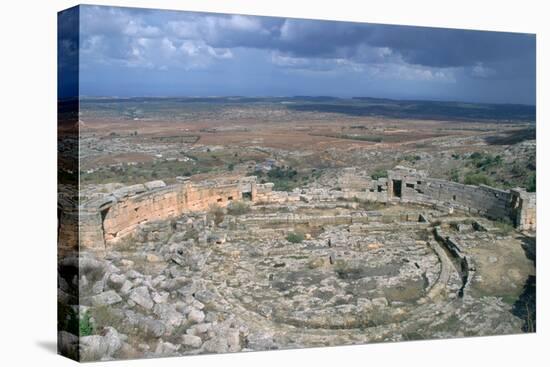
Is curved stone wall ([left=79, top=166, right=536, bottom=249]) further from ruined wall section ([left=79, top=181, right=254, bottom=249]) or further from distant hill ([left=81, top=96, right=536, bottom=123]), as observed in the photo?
distant hill ([left=81, top=96, right=536, bottom=123])

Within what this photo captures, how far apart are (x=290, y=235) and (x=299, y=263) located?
535 mm

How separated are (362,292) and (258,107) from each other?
11.8 feet

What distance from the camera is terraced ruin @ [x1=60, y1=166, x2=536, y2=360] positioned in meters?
12.2

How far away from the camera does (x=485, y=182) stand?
14.7 m

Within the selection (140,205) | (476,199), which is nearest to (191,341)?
(140,205)

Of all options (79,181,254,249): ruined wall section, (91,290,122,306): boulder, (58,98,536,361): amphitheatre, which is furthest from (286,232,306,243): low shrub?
(91,290,122,306): boulder

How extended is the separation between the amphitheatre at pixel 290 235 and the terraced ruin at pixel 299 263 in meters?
0.02

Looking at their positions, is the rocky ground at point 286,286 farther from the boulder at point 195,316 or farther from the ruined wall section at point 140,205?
the ruined wall section at point 140,205

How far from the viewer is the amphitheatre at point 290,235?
1220 centimetres

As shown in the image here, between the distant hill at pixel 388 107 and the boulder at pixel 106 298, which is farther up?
the distant hill at pixel 388 107

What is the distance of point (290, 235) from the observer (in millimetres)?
13797

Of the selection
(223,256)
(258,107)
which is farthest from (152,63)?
(223,256)

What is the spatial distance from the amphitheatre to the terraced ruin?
0.9 inches

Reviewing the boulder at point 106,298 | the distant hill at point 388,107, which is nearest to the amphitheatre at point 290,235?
the boulder at point 106,298
